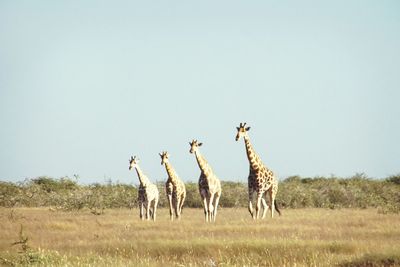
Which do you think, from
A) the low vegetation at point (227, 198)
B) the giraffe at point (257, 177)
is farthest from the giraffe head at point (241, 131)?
the low vegetation at point (227, 198)

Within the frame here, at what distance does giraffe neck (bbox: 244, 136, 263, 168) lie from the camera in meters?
22.1

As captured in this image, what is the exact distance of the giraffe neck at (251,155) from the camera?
22.1 m

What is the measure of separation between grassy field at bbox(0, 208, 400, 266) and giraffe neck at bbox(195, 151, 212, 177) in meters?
1.96

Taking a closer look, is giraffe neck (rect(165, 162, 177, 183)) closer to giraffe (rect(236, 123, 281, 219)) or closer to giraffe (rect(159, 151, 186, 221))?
giraffe (rect(159, 151, 186, 221))

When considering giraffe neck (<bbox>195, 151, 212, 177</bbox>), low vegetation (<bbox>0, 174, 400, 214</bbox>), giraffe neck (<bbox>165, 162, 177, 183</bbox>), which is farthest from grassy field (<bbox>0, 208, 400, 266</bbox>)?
low vegetation (<bbox>0, 174, 400, 214</bbox>)

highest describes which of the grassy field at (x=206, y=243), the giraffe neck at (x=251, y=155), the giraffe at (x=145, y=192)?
the giraffe neck at (x=251, y=155)

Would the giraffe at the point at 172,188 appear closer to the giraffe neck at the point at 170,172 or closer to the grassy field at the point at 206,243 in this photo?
the giraffe neck at the point at 170,172

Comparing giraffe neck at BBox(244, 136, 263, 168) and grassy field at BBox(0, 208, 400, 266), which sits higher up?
giraffe neck at BBox(244, 136, 263, 168)

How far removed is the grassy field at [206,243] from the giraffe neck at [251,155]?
2.01 meters

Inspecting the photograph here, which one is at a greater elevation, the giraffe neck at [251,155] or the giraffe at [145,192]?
the giraffe neck at [251,155]

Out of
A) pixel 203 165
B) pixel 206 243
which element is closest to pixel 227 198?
pixel 203 165

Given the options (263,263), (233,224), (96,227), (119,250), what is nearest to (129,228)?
(96,227)

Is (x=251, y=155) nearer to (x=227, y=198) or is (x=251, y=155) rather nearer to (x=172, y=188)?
(x=172, y=188)

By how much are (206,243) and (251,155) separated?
7545mm
